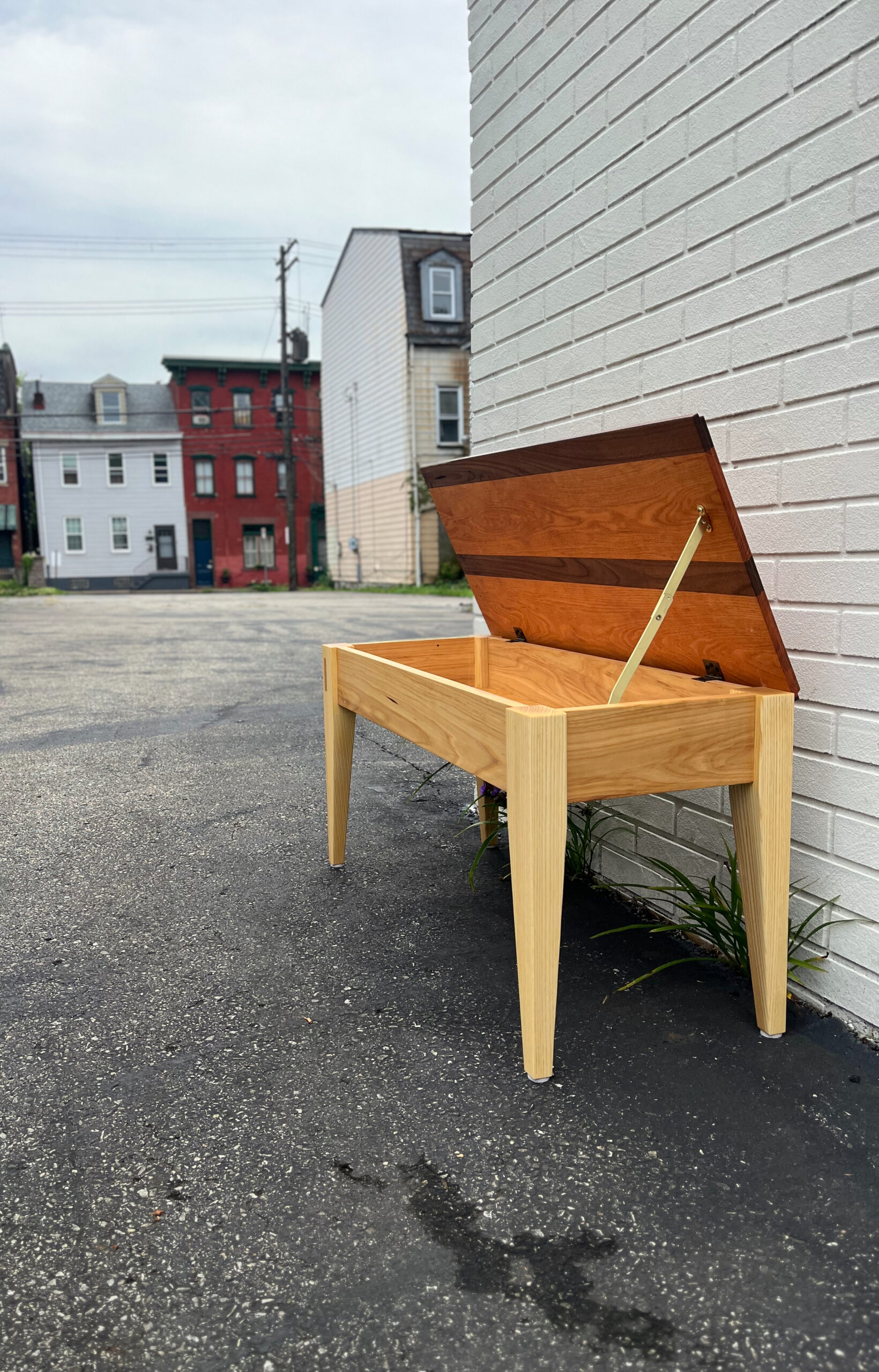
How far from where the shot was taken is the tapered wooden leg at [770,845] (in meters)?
1.81

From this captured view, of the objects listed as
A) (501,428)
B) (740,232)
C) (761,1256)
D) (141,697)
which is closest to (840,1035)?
(761,1256)

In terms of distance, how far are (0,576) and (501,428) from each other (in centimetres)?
3533

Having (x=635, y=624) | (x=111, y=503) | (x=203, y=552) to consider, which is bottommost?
(x=635, y=624)

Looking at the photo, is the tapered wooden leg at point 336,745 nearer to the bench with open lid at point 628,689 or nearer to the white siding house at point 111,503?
the bench with open lid at point 628,689

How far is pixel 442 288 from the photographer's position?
Result: 21953mm

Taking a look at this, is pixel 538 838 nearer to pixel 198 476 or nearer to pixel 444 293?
pixel 444 293

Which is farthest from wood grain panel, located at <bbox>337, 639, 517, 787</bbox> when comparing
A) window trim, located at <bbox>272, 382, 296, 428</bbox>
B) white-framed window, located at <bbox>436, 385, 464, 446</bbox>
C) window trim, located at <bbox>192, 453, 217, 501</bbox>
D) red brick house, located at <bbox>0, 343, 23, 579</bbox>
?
red brick house, located at <bbox>0, 343, 23, 579</bbox>

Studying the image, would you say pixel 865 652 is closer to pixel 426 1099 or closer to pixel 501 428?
pixel 426 1099

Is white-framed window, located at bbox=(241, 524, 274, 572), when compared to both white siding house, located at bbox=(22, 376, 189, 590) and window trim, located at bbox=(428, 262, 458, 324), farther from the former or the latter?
window trim, located at bbox=(428, 262, 458, 324)

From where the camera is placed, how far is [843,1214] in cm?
138

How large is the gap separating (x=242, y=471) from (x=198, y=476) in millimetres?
1708

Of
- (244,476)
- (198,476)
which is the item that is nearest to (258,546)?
(244,476)

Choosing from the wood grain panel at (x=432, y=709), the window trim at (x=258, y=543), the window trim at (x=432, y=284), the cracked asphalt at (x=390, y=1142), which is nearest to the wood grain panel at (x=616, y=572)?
the wood grain panel at (x=432, y=709)

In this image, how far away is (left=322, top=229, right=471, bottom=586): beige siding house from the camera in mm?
21609
